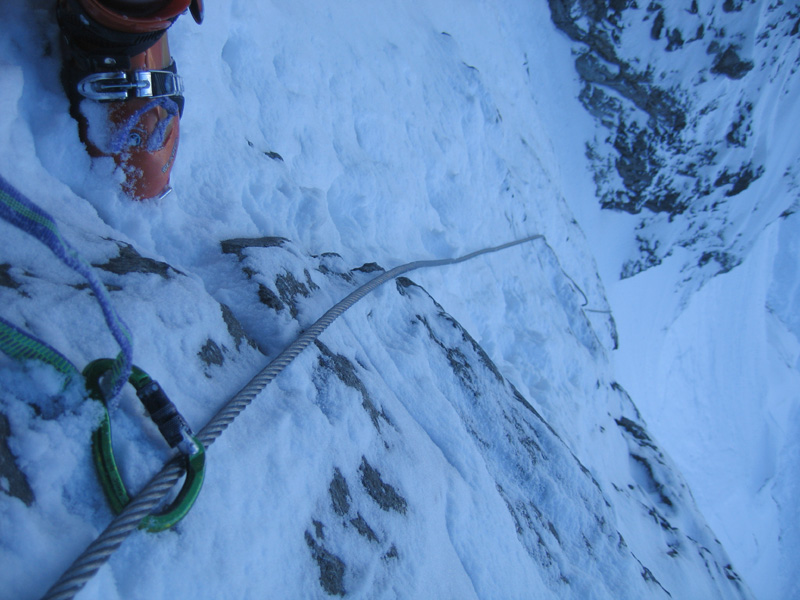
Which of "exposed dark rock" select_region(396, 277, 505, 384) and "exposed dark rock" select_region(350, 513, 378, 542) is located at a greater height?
"exposed dark rock" select_region(350, 513, 378, 542)

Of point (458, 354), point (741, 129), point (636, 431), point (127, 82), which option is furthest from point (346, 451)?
point (741, 129)

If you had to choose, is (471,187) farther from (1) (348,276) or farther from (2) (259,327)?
(2) (259,327)

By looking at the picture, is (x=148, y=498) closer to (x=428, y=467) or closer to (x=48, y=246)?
(x=48, y=246)

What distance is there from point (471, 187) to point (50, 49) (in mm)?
2648

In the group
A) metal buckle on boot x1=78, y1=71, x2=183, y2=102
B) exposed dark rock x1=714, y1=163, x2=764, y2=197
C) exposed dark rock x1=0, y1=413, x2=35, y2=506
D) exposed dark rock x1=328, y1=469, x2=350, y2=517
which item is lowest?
exposed dark rock x1=714, y1=163, x2=764, y2=197

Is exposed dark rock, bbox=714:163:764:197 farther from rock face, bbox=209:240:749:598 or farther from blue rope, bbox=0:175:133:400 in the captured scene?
blue rope, bbox=0:175:133:400

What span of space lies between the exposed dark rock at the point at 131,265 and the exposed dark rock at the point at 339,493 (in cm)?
61

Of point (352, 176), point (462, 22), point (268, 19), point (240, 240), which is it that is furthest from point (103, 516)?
point (462, 22)

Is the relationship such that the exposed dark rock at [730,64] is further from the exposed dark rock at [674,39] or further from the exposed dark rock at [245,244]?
the exposed dark rock at [245,244]

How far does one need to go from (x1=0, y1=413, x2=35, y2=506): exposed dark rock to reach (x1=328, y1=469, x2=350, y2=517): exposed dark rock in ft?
1.86

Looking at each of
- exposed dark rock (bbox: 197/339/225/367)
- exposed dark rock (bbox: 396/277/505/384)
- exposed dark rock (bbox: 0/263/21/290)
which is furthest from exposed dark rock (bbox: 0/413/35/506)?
exposed dark rock (bbox: 396/277/505/384)

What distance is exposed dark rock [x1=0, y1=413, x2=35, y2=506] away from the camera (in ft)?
2.24

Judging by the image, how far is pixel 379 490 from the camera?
1.22 meters

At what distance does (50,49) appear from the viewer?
4.31 ft
